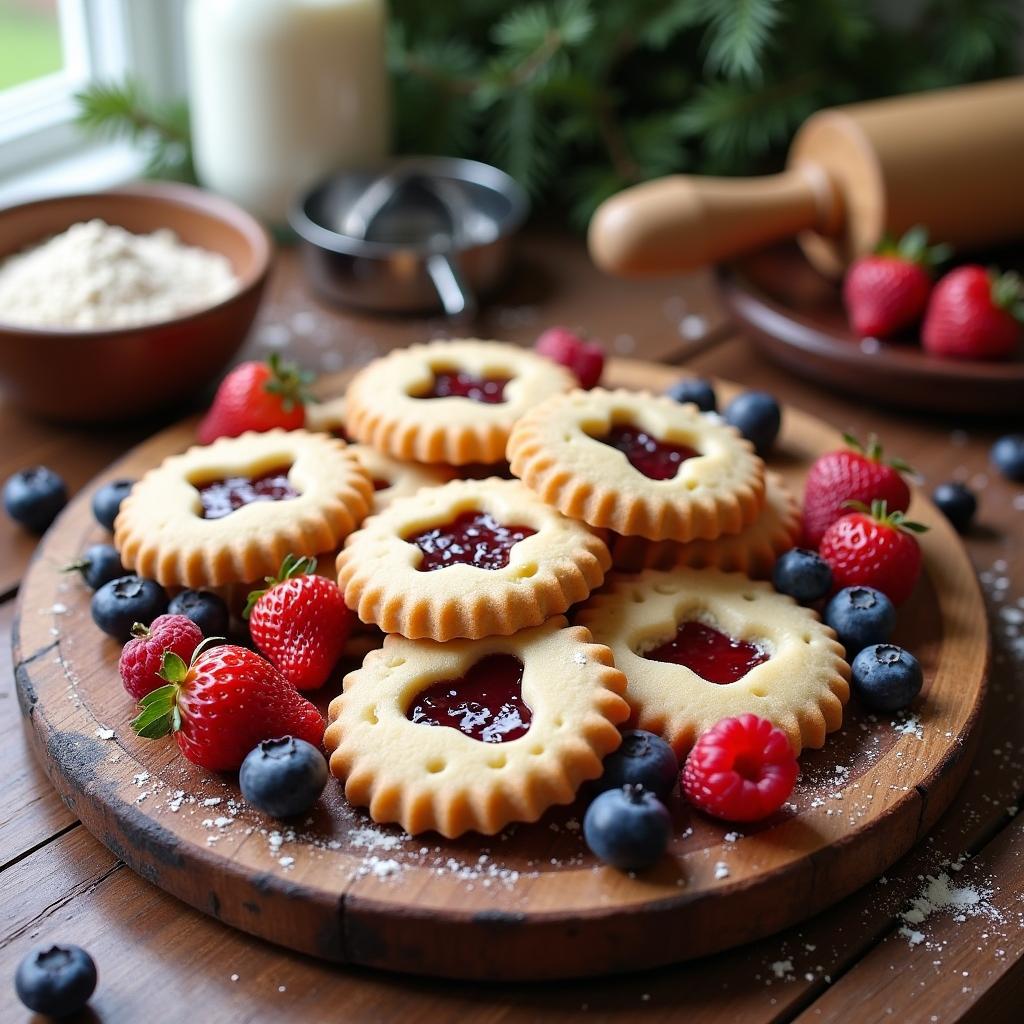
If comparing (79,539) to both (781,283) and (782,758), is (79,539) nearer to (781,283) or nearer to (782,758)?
(782,758)

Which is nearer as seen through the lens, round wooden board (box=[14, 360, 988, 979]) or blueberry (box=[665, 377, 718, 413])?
round wooden board (box=[14, 360, 988, 979])

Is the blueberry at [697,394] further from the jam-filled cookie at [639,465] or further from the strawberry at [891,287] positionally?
the strawberry at [891,287]

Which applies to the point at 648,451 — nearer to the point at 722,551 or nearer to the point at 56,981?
the point at 722,551

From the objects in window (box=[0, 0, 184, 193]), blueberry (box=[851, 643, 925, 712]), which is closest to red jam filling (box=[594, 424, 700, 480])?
blueberry (box=[851, 643, 925, 712])

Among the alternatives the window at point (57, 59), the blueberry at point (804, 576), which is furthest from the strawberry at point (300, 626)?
the window at point (57, 59)

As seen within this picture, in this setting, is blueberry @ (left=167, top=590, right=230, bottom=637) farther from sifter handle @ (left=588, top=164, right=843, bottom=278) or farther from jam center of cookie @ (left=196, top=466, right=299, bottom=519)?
sifter handle @ (left=588, top=164, right=843, bottom=278)

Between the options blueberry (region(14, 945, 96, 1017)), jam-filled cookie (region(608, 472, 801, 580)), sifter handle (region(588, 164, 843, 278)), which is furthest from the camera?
sifter handle (region(588, 164, 843, 278))

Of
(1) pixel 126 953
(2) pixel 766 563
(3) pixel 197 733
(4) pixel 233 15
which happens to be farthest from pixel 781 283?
(1) pixel 126 953
